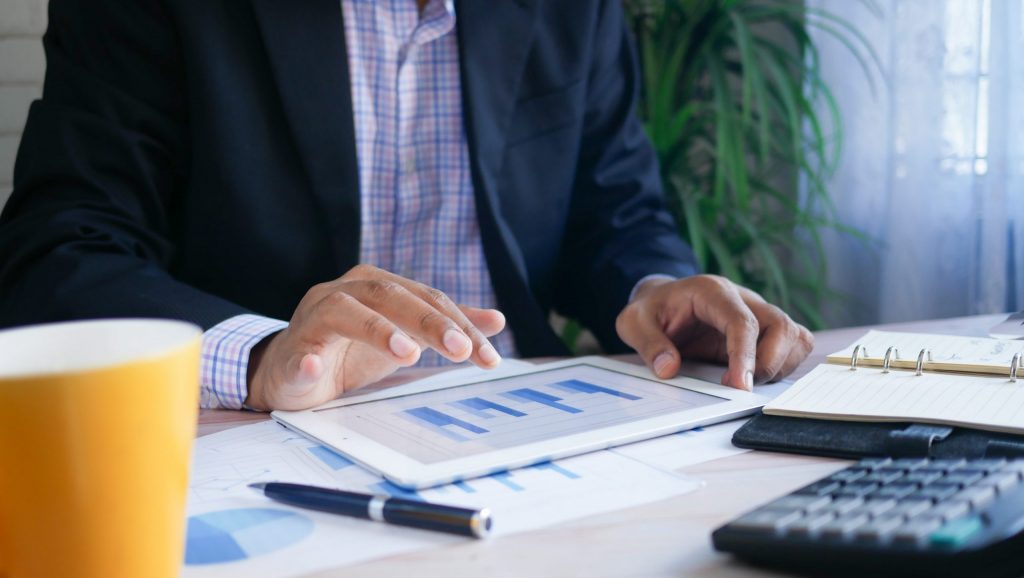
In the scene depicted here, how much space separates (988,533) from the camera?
0.36 metres

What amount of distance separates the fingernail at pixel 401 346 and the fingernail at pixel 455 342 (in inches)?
0.9

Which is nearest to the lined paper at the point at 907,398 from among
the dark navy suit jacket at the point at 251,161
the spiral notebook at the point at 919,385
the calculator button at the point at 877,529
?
the spiral notebook at the point at 919,385

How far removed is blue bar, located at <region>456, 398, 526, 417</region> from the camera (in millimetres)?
660

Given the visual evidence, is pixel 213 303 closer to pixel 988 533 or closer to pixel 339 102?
pixel 339 102

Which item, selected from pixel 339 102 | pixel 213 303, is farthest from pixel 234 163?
pixel 213 303

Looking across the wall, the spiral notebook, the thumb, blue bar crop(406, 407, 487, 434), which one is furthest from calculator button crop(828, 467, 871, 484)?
the wall

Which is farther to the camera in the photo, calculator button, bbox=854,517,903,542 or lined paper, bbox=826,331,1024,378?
lined paper, bbox=826,331,1024,378

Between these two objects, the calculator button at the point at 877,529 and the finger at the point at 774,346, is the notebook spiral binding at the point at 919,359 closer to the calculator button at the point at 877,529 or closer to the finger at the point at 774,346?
the finger at the point at 774,346

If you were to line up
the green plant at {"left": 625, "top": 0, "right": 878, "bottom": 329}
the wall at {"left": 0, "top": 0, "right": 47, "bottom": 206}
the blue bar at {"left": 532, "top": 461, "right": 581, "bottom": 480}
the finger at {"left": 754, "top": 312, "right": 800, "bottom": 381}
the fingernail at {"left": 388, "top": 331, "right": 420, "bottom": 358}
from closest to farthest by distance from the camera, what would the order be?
1. the blue bar at {"left": 532, "top": 461, "right": 581, "bottom": 480}
2. the fingernail at {"left": 388, "top": 331, "right": 420, "bottom": 358}
3. the finger at {"left": 754, "top": 312, "right": 800, "bottom": 381}
4. the wall at {"left": 0, "top": 0, "right": 47, "bottom": 206}
5. the green plant at {"left": 625, "top": 0, "right": 878, "bottom": 329}

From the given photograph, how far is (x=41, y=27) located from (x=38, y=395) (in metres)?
1.36

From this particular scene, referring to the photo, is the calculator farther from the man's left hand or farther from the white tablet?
the man's left hand

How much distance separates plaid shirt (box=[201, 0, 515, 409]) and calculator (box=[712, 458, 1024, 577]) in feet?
2.62

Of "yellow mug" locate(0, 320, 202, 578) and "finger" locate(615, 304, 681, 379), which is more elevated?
"yellow mug" locate(0, 320, 202, 578)

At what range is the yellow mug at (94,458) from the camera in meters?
0.32
